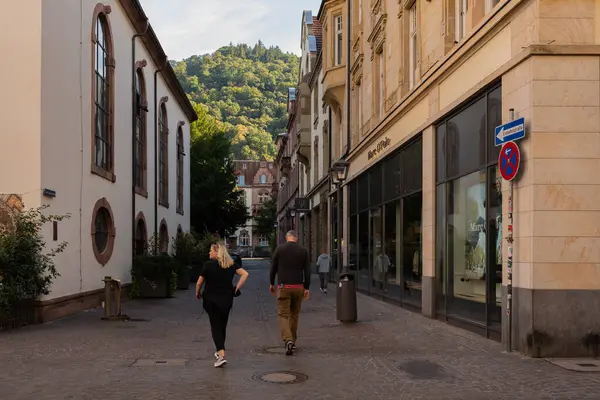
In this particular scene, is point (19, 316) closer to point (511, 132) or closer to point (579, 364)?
point (511, 132)

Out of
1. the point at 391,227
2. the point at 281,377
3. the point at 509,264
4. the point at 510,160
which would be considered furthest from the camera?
the point at 391,227

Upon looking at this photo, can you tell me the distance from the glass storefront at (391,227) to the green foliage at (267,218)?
214ft

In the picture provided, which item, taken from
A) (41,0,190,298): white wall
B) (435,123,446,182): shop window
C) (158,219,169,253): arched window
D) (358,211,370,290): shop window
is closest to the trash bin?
(435,123,446,182): shop window

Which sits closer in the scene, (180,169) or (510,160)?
(510,160)

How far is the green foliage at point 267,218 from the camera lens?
89.1m

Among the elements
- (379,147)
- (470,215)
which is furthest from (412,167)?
(470,215)

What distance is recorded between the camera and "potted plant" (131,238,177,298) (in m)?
20.6

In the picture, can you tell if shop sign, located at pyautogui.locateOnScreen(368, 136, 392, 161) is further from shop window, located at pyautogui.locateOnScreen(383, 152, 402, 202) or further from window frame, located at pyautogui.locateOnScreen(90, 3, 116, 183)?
window frame, located at pyautogui.locateOnScreen(90, 3, 116, 183)

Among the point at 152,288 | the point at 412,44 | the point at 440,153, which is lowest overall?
the point at 152,288

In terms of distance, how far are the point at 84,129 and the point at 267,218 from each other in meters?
73.4

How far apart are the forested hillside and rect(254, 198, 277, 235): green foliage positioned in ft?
150

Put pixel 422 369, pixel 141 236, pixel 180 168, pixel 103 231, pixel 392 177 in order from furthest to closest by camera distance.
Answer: pixel 180 168 < pixel 141 236 < pixel 103 231 < pixel 392 177 < pixel 422 369

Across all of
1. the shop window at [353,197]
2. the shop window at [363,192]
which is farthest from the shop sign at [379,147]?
the shop window at [353,197]

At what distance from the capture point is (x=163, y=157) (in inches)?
1170
